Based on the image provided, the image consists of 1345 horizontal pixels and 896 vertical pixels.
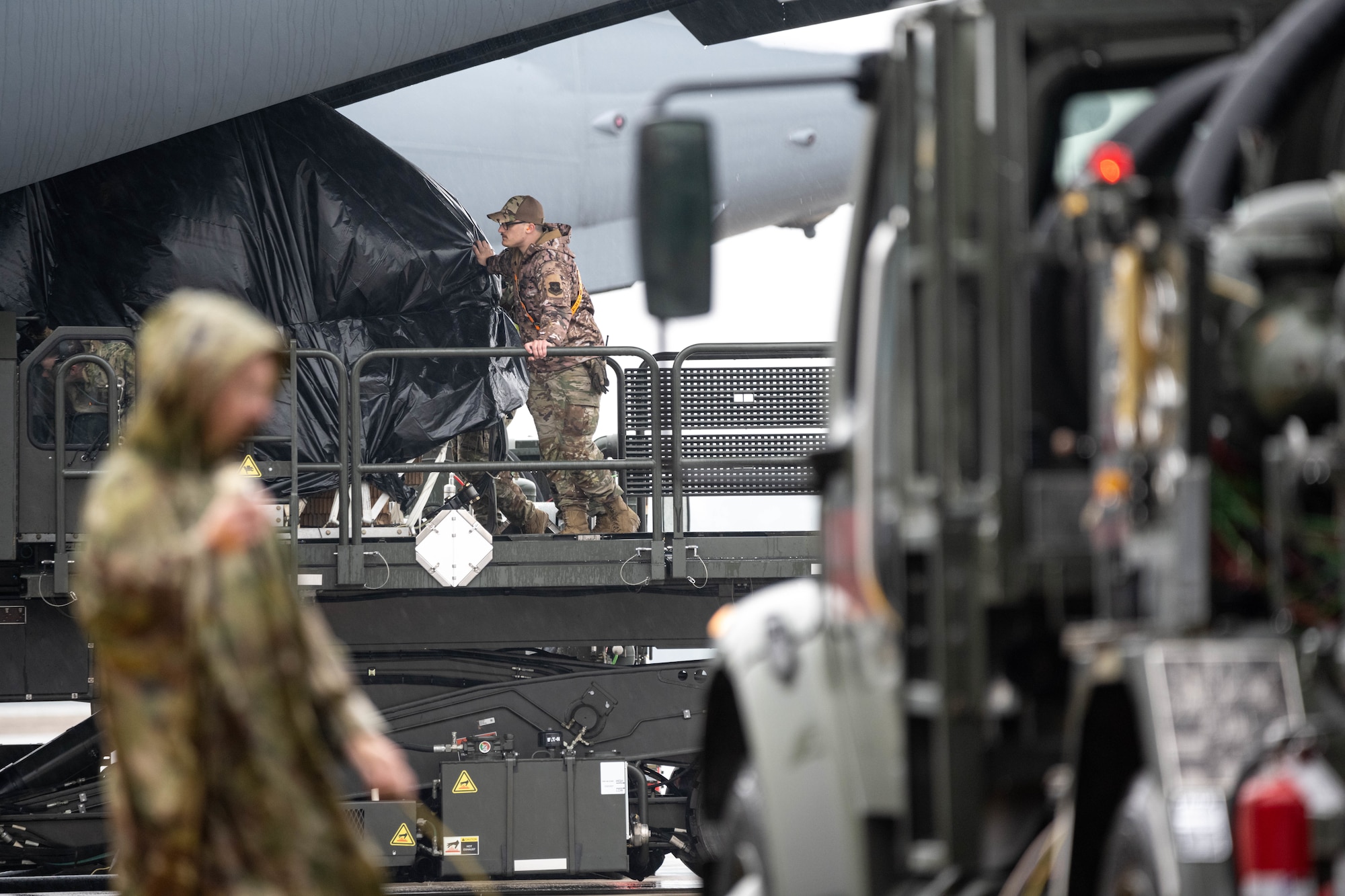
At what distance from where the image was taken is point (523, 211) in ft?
32.4

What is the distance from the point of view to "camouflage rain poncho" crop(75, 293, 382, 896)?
314 cm

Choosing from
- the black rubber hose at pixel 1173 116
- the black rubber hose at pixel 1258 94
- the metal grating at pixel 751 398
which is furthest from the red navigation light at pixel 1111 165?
the metal grating at pixel 751 398

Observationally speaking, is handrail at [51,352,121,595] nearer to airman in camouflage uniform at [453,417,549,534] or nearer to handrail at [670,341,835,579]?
airman in camouflage uniform at [453,417,549,534]

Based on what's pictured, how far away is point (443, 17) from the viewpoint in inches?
365

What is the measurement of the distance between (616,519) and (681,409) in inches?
38.0

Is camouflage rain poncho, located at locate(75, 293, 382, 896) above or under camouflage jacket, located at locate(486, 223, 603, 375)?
under

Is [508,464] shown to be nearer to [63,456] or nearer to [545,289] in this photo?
[545,289]

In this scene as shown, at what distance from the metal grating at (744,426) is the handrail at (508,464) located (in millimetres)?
234

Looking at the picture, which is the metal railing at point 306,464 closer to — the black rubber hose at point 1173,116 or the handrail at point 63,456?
the handrail at point 63,456

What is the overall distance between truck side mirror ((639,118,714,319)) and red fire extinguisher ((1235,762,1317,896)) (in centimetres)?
194

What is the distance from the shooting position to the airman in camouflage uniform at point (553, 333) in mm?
9695

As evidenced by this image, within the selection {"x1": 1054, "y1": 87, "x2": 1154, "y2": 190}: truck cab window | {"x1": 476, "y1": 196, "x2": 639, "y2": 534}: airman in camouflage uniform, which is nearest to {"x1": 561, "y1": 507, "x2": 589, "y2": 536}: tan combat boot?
{"x1": 476, "y1": 196, "x2": 639, "y2": 534}: airman in camouflage uniform

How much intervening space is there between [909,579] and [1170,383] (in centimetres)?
76

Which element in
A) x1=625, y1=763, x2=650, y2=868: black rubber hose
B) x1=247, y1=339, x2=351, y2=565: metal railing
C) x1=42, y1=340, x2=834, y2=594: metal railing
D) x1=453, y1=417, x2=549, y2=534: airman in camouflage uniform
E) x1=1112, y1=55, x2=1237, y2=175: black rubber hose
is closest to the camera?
x1=1112, y1=55, x2=1237, y2=175: black rubber hose
